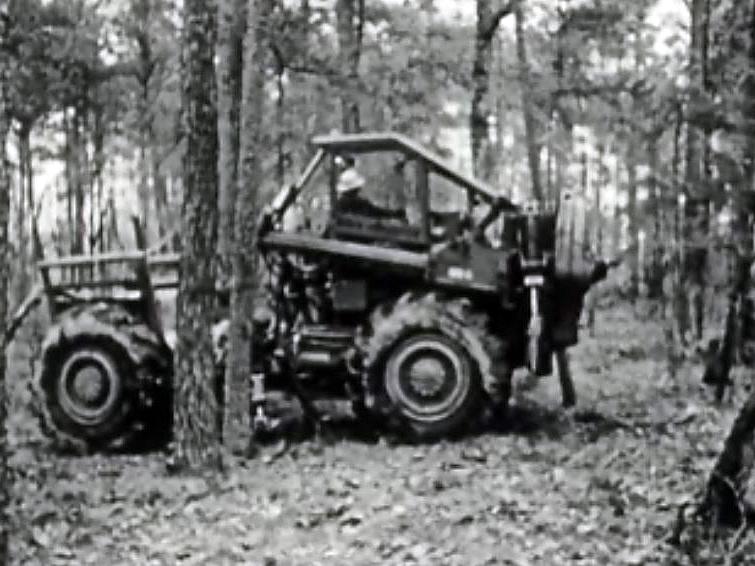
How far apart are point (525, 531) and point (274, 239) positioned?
4.90 m

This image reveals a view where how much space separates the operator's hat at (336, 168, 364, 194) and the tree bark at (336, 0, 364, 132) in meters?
7.59

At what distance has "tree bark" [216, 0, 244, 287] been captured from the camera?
37.5 ft

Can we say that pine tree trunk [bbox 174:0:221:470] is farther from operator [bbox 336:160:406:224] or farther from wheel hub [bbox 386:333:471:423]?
operator [bbox 336:160:406:224]

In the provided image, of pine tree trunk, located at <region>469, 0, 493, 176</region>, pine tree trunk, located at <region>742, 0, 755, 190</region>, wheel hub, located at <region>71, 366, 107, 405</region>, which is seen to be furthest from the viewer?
pine tree trunk, located at <region>469, 0, 493, 176</region>

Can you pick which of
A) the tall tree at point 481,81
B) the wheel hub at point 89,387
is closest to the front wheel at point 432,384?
the wheel hub at point 89,387

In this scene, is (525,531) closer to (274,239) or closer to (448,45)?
(274,239)

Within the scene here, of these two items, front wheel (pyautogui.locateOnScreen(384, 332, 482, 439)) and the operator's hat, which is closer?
front wheel (pyautogui.locateOnScreen(384, 332, 482, 439))

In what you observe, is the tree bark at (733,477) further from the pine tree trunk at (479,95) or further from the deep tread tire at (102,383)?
the pine tree trunk at (479,95)

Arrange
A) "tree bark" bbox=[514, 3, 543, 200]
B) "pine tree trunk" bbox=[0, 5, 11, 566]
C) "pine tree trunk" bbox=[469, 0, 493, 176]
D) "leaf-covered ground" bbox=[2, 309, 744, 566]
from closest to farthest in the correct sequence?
"pine tree trunk" bbox=[0, 5, 11, 566] < "leaf-covered ground" bbox=[2, 309, 744, 566] < "pine tree trunk" bbox=[469, 0, 493, 176] < "tree bark" bbox=[514, 3, 543, 200]

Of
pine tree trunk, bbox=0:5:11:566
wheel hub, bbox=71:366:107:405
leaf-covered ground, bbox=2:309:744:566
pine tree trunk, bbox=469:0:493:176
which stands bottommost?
leaf-covered ground, bbox=2:309:744:566

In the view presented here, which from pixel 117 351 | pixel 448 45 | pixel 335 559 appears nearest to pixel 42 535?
pixel 335 559

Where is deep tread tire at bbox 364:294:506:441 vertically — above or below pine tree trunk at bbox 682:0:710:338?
below

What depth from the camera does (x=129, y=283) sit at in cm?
1284

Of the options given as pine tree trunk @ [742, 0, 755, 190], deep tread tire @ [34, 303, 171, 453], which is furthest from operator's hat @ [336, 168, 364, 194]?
pine tree trunk @ [742, 0, 755, 190]
